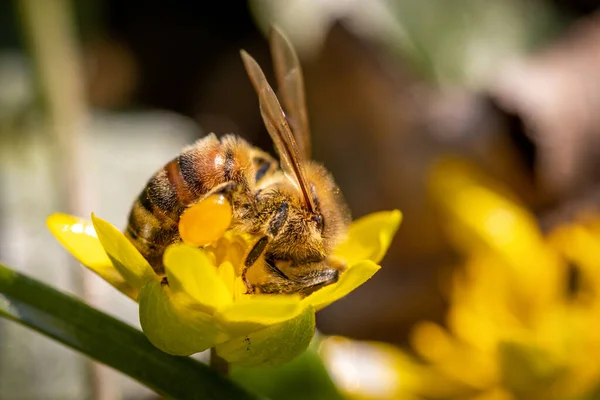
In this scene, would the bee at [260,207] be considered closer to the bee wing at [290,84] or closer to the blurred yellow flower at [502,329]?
the bee wing at [290,84]

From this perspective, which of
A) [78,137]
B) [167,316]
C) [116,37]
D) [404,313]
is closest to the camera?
[167,316]

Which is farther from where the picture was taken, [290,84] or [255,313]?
[290,84]

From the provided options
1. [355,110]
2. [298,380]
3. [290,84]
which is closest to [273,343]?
[298,380]

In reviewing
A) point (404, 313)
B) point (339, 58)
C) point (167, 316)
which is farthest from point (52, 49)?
point (167, 316)

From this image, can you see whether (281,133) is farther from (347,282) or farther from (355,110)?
(355,110)

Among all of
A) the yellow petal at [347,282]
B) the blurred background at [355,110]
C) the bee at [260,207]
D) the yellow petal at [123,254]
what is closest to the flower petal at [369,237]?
the bee at [260,207]

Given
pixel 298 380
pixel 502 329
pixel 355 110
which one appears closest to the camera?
pixel 298 380

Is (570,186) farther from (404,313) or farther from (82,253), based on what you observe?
(82,253)
